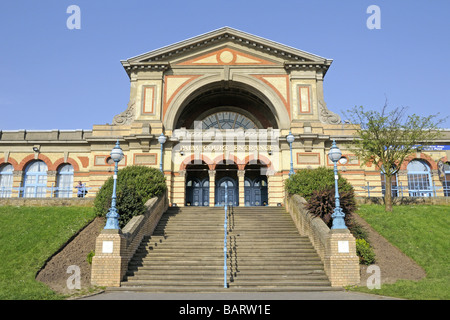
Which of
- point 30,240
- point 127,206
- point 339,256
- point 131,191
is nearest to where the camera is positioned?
point 339,256

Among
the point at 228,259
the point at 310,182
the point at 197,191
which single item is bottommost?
the point at 228,259

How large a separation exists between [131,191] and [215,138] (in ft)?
36.9

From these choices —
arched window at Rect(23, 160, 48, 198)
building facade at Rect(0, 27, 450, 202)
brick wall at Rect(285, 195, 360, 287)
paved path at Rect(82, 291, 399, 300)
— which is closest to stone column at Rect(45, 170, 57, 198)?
building facade at Rect(0, 27, 450, 202)

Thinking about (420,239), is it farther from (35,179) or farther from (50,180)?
(35,179)

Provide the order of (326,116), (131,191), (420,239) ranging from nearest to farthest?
(420,239), (131,191), (326,116)

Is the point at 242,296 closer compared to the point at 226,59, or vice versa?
the point at 242,296

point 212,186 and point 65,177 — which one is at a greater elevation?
point 65,177

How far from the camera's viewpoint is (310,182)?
21.2m

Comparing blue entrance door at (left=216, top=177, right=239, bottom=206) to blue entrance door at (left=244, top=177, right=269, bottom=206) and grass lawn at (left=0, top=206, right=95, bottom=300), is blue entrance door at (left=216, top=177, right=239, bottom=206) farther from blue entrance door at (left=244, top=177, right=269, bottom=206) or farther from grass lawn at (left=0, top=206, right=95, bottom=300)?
grass lawn at (left=0, top=206, right=95, bottom=300)

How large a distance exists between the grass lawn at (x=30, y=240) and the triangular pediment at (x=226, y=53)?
1381 cm

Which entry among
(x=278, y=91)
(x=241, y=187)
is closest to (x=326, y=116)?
(x=278, y=91)

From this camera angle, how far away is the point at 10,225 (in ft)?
64.0

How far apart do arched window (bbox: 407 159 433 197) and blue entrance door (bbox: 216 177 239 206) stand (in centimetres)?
1373

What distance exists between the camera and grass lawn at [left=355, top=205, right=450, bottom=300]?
1182 cm
